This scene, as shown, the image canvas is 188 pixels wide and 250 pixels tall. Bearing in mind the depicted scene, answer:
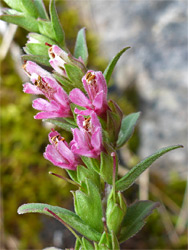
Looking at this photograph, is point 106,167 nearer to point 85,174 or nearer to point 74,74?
point 85,174

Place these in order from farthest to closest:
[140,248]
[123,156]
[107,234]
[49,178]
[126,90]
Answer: [126,90], [123,156], [140,248], [49,178], [107,234]

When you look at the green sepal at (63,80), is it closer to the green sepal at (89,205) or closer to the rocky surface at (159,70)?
the green sepal at (89,205)

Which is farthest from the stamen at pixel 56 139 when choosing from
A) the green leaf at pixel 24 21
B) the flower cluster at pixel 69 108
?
the green leaf at pixel 24 21

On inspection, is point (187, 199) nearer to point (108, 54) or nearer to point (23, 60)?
point (108, 54)

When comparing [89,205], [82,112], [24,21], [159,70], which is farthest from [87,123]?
[159,70]

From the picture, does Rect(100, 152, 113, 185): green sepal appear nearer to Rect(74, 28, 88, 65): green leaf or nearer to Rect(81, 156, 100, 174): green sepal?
Rect(81, 156, 100, 174): green sepal

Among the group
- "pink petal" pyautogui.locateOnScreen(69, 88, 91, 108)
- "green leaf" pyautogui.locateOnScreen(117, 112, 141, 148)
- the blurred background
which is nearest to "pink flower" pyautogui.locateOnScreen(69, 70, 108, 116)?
"pink petal" pyautogui.locateOnScreen(69, 88, 91, 108)

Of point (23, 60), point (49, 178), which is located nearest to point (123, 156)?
point (49, 178)
